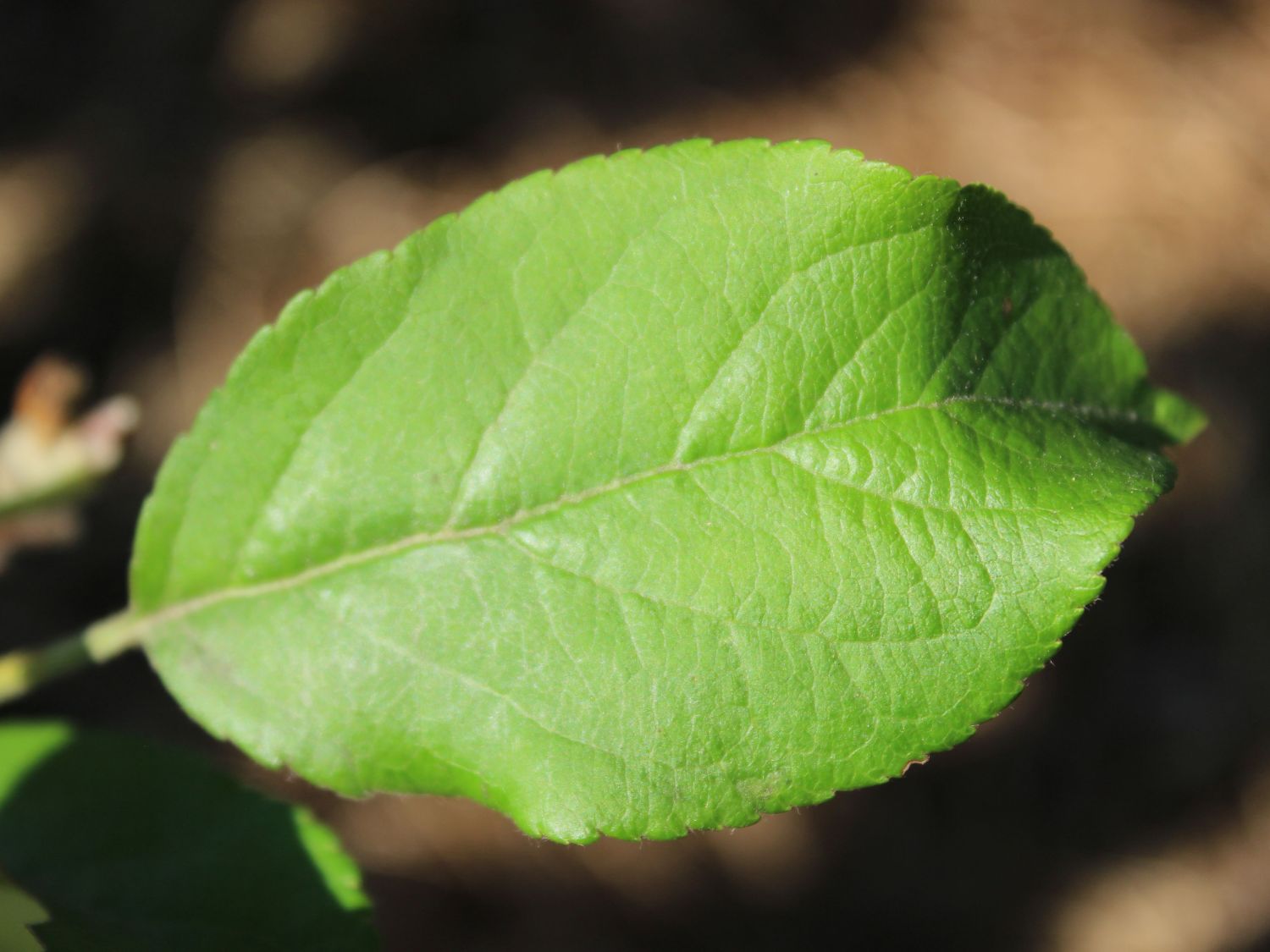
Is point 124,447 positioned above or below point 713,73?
below

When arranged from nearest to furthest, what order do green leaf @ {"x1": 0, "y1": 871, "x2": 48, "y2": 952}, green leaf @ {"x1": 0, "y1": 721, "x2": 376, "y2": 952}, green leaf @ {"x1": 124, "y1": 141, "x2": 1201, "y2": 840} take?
green leaf @ {"x1": 124, "y1": 141, "x2": 1201, "y2": 840}
green leaf @ {"x1": 0, "y1": 721, "x2": 376, "y2": 952}
green leaf @ {"x1": 0, "y1": 871, "x2": 48, "y2": 952}

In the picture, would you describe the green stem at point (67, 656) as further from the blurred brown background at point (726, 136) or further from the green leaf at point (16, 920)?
the blurred brown background at point (726, 136)

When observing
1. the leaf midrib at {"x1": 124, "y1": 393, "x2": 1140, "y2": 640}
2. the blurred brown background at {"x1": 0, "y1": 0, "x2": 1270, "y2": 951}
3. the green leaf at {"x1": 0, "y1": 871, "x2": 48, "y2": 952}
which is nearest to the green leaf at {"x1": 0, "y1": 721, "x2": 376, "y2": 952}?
the green leaf at {"x1": 0, "y1": 871, "x2": 48, "y2": 952}

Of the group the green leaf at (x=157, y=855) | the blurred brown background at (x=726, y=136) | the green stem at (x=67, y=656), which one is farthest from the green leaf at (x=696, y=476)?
the blurred brown background at (x=726, y=136)

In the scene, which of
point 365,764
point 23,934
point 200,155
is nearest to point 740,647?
point 365,764

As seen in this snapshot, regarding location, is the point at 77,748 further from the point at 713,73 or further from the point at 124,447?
the point at 713,73

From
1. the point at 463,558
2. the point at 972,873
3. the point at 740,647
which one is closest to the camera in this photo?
the point at 740,647

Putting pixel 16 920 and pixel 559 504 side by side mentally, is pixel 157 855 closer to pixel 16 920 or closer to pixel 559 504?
pixel 16 920

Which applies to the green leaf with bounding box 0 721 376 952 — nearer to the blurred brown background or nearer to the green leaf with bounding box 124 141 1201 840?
the green leaf with bounding box 124 141 1201 840
